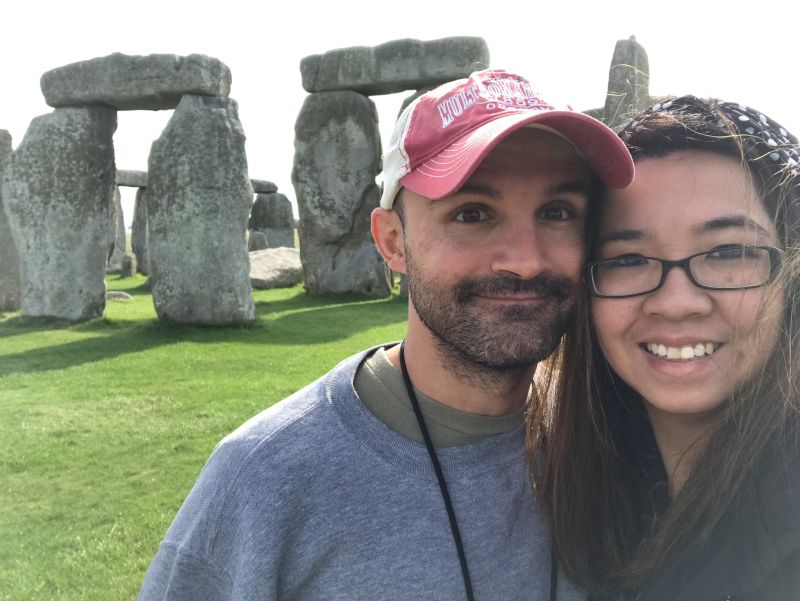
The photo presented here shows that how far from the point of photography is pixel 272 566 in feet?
3.78

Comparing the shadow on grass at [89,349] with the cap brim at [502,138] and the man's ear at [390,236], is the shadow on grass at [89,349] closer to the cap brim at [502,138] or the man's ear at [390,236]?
the man's ear at [390,236]

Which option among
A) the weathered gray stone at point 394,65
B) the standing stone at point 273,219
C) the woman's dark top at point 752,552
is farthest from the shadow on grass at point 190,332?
the standing stone at point 273,219

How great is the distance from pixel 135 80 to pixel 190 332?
262 cm

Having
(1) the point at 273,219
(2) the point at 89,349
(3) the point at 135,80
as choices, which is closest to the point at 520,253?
(2) the point at 89,349

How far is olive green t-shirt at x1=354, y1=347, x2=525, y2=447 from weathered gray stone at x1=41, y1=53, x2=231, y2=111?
21.9 feet

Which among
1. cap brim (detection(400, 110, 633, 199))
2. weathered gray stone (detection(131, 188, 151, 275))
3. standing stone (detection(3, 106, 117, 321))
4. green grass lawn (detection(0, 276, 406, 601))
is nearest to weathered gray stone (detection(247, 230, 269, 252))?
weathered gray stone (detection(131, 188, 151, 275))

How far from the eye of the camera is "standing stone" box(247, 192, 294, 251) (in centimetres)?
1748

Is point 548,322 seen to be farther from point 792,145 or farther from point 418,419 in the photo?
point 792,145

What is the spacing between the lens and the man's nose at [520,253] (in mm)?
1290

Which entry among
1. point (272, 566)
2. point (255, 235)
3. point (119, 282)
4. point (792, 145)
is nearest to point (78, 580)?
point (272, 566)

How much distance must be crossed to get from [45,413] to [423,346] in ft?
13.1

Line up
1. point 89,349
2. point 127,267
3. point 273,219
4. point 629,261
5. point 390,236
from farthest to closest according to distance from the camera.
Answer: point 273,219 < point 127,267 < point 89,349 < point 390,236 < point 629,261

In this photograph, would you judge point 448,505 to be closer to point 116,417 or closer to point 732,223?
point 732,223

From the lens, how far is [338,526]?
1195 mm
